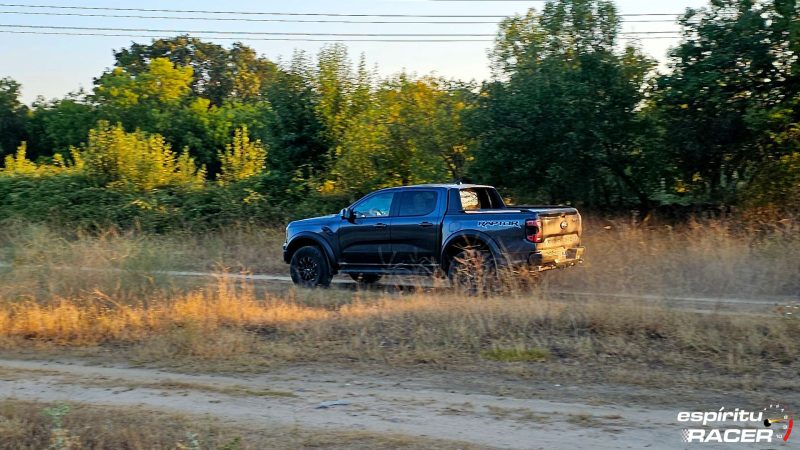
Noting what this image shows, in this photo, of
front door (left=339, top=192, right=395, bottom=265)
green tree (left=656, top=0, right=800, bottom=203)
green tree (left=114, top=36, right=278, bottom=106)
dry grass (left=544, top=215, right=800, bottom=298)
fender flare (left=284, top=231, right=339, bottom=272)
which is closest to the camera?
dry grass (left=544, top=215, right=800, bottom=298)

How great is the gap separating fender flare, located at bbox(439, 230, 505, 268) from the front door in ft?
3.74

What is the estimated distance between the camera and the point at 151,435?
20.1ft

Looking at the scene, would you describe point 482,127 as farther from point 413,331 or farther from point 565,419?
point 565,419

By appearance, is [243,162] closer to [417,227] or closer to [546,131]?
[546,131]

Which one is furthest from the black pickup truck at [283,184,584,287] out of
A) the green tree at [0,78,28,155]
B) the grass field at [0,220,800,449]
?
the green tree at [0,78,28,155]

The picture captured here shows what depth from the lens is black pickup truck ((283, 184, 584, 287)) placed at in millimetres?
12375

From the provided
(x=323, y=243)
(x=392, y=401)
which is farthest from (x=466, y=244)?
(x=392, y=401)

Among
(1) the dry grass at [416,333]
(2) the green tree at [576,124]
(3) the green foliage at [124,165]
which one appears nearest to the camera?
(1) the dry grass at [416,333]

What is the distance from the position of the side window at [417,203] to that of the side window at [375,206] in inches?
10.6

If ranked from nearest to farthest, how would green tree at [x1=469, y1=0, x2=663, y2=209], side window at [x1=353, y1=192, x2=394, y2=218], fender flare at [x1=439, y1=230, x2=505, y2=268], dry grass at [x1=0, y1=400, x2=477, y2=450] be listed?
1. dry grass at [x1=0, y1=400, x2=477, y2=450]
2. fender flare at [x1=439, y1=230, x2=505, y2=268]
3. side window at [x1=353, y1=192, x2=394, y2=218]
4. green tree at [x1=469, y1=0, x2=663, y2=209]

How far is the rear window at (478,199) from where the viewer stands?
13570mm

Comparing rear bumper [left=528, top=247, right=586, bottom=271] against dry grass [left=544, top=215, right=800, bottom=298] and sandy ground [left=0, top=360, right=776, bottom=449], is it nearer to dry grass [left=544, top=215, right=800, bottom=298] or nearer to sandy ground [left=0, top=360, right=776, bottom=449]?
→ dry grass [left=544, top=215, right=800, bottom=298]

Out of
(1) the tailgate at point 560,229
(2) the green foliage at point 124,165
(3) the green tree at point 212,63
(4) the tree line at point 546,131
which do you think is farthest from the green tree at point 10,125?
(1) the tailgate at point 560,229

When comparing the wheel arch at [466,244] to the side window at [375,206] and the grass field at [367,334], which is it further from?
the side window at [375,206]
